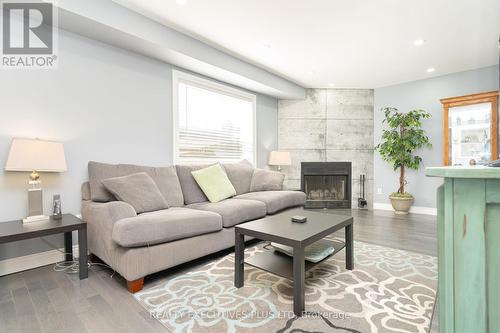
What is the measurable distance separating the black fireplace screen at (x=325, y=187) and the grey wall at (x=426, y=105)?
0.68m

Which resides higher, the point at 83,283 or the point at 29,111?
the point at 29,111

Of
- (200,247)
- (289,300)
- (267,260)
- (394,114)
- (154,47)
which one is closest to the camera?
(289,300)

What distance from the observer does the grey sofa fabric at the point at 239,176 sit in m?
3.67

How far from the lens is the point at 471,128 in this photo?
400 centimetres

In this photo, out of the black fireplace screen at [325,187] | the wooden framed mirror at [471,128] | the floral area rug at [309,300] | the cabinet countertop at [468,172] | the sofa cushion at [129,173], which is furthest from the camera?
the black fireplace screen at [325,187]

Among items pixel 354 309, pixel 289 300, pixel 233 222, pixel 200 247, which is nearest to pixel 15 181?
pixel 200 247

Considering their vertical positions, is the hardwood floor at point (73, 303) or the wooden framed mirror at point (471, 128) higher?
the wooden framed mirror at point (471, 128)

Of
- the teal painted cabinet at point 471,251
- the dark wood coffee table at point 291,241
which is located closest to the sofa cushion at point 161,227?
the dark wood coffee table at point 291,241

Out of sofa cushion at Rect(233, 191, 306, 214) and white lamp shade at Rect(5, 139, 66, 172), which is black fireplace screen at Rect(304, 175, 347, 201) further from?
white lamp shade at Rect(5, 139, 66, 172)

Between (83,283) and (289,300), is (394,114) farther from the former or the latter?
(83,283)

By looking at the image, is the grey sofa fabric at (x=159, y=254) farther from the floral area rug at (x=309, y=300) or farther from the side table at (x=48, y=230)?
the side table at (x=48, y=230)

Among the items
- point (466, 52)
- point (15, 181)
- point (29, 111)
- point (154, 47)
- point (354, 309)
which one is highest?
point (466, 52)

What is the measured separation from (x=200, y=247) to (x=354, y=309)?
1271 mm

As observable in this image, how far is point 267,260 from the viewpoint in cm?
188
